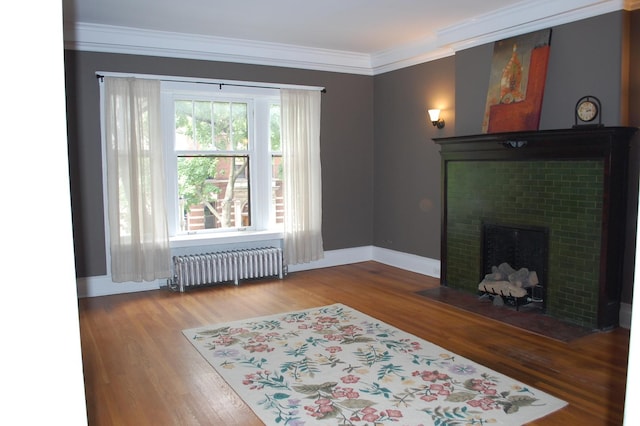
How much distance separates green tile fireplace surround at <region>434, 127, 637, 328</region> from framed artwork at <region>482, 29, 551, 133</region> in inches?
8.8

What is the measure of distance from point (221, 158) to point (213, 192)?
42cm

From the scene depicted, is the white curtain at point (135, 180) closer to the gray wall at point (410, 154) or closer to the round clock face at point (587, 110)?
the gray wall at point (410, 154)

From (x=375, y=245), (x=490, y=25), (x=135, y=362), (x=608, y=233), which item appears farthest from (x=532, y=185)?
(x=135, y=362)

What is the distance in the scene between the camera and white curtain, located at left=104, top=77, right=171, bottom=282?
5027 mm

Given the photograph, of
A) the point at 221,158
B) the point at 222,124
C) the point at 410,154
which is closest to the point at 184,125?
the point at 222,124

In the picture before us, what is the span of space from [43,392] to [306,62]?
588 centimetres

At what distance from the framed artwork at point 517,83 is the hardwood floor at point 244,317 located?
1.86 m

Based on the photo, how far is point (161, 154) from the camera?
17.2ft

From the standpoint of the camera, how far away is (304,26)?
16.6 feet

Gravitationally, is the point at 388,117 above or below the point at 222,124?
above

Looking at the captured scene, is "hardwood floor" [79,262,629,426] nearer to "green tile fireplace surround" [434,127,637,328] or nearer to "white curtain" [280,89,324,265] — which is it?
"green tile fireplace surround" [434,127,637,328]

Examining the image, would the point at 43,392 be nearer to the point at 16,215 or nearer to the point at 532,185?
the point at 16,215

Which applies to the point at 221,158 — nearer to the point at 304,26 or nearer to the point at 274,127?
the point at 274,127

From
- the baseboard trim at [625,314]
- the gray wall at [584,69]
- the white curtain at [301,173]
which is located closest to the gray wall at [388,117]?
the gray wall at [584,69]
